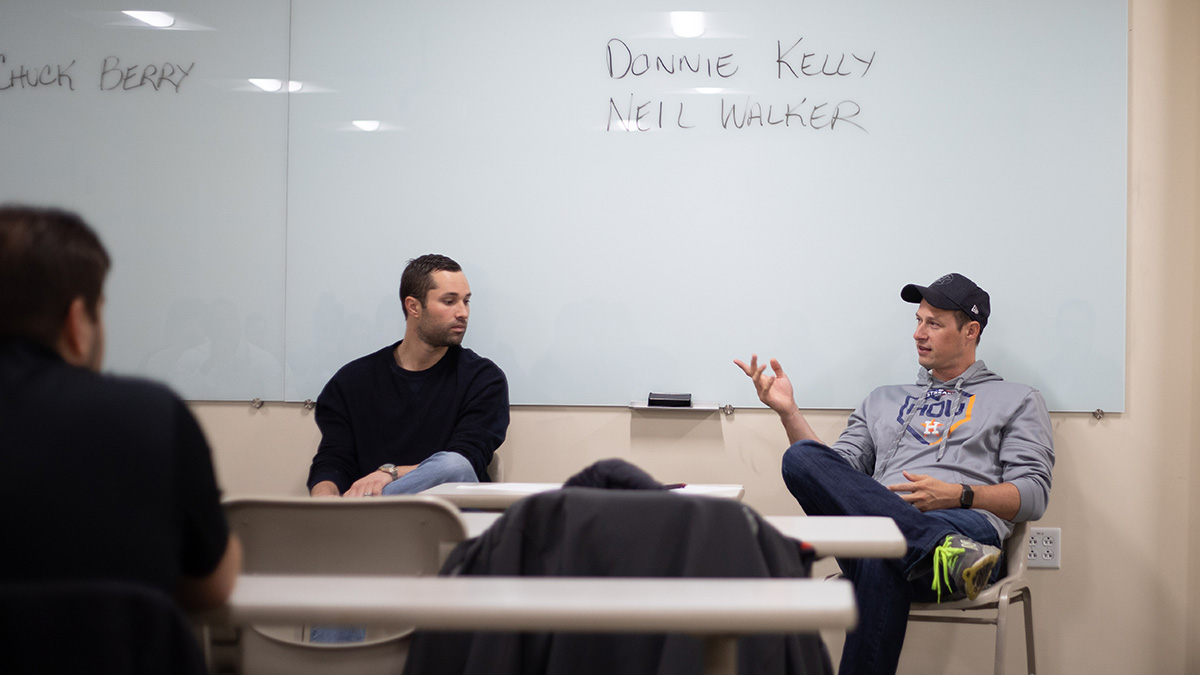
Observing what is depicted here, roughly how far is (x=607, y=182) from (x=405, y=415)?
1105mm

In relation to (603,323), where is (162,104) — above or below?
above

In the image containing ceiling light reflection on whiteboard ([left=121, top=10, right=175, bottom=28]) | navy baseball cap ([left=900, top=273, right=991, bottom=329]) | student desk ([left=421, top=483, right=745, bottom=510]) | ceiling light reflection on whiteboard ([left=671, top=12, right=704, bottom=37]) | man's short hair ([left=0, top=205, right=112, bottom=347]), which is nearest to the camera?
man's short hair ([left=0, top=205, right=112, bottom=347])

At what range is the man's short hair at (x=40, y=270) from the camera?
92cm

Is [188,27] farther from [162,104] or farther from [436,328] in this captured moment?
[436,328]

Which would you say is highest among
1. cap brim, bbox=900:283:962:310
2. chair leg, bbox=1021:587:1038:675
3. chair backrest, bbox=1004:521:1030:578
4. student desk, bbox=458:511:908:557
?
cap brim, bbox=900:283:962:310

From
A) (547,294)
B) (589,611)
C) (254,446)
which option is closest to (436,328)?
(547,294)

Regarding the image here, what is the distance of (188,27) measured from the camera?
329 cm

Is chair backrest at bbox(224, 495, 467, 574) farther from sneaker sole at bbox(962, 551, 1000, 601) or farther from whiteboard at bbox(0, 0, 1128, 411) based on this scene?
whiteboard at bbox(0, 0, 1128, 411)

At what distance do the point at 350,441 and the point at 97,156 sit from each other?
1.55 m

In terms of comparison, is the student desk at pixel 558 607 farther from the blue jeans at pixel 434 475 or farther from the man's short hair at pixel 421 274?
the man's short hair at pixel 421 274

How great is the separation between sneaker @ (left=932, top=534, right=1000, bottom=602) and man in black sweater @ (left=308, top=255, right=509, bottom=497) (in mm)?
1392

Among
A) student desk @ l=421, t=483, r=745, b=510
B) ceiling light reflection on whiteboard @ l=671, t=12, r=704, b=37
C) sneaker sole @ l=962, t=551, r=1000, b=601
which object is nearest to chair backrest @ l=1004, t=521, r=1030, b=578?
sneaker sole @ l=962, t=551, r=1000, b=601

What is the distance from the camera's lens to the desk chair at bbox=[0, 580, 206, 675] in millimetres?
812

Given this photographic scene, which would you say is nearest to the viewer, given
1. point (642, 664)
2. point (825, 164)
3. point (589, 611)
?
point (589, 611)
